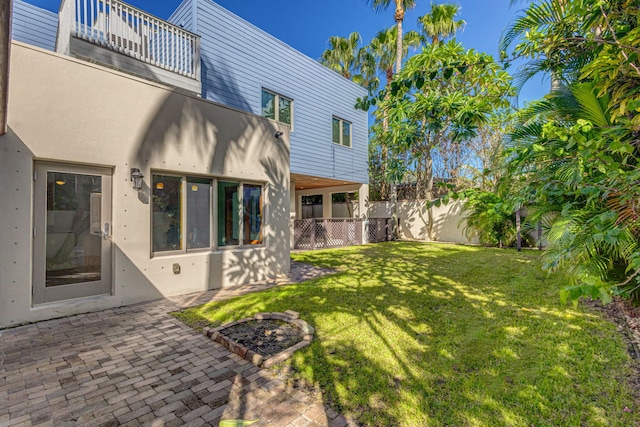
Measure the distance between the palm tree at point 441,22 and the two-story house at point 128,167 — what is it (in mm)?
11028

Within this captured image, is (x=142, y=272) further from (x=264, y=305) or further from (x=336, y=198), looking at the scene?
(x=336, y=198)

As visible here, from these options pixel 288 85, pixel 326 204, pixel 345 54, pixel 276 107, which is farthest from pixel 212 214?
pixel 345 54

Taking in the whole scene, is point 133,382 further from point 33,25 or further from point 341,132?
point 341,132

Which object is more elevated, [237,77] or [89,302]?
[237,77]

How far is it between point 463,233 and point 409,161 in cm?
402

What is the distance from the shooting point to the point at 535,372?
102 inches

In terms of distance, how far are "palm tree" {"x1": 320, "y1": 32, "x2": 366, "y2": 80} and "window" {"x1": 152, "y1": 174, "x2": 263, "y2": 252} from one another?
16255mm

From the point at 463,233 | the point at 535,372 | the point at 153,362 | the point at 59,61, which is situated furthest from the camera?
the point at 463,233

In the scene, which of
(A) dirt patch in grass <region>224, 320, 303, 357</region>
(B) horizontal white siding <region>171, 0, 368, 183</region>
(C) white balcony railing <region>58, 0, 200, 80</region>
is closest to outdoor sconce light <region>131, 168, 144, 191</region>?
→ (A) dirt patch in grass <region>224, 320, 303, 357</region>

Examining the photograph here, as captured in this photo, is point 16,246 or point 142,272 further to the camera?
point 142,272

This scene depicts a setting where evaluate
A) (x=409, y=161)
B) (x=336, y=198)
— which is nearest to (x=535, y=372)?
(x=409, y=161)

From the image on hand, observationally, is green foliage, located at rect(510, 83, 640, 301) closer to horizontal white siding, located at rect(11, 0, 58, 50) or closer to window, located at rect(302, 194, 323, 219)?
horizontal white siding, located at rect(11, 0, 58, 50)

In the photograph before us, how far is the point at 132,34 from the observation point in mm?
6422

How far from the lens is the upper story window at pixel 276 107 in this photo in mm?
9578
